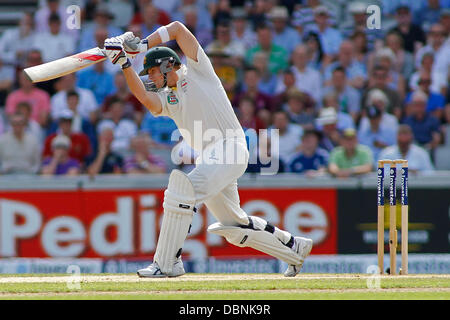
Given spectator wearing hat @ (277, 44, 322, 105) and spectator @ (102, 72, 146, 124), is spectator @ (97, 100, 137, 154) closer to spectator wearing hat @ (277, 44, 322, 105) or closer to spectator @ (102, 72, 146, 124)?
spectator @ (102, 72, 146, 124)

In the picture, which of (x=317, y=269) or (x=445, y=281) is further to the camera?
(x=317, y=269)

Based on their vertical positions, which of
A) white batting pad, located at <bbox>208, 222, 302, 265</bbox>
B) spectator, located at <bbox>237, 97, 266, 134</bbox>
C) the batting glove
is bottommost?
white batting pad, located at <bbox>208, 222, 302, 265</bbox>

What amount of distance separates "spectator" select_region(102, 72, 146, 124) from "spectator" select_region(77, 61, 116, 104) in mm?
179

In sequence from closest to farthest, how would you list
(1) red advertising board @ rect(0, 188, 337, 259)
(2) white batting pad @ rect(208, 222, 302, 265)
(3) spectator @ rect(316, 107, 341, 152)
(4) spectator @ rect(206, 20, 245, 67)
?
1. (2) white batting pad @ rect(208, 222, 302, 265)
2. (1) red advertising board @ rect(0, 188, 337, 259)
3. (3) spectator @ rect(316, 107, 341, 152)
4. (4) spectator @ rect(206, 20, 245, 67)

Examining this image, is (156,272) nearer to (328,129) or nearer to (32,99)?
(328,129)

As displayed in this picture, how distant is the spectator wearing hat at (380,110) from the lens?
40.5 ft

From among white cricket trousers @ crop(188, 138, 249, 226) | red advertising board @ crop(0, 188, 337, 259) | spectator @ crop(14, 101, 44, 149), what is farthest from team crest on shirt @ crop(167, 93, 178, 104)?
spectator @ crop(14, 101, 44, 149)

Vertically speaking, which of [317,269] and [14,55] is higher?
[14,55]

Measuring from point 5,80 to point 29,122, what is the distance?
152 cm

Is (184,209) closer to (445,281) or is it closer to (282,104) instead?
(445,281)

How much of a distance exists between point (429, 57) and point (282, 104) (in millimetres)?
2481

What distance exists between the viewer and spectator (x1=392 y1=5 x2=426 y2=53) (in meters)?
14.0

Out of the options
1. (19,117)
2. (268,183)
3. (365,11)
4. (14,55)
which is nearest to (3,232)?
(19,117)

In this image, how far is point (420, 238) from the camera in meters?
10.6
